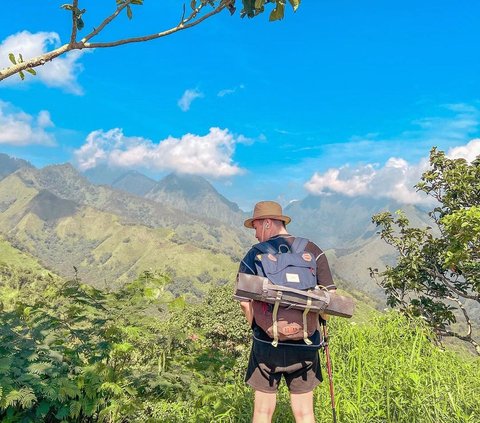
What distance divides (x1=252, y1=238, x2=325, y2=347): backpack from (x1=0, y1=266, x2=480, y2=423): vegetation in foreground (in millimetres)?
1569

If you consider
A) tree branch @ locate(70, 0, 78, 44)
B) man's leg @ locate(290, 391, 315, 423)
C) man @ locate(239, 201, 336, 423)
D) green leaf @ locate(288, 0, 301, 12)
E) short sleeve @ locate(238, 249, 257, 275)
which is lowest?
man's leg @ locate(290, 391, 315, 423)

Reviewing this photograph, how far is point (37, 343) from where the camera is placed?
4984 mm

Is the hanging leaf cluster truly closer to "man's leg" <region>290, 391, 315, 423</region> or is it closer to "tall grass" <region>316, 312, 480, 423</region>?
"man's leg" <region>290, 391, 315, 423</region>

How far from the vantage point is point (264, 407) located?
403cm

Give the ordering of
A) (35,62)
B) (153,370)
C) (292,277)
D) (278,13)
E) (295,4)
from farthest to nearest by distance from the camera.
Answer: (153,370) → (292,277) → (278,13) → (295,4) → (35,62)

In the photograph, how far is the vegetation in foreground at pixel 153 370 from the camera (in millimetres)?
4547

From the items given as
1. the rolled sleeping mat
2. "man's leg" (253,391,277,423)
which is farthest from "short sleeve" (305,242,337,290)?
"man's leg" (253,391,277,423)

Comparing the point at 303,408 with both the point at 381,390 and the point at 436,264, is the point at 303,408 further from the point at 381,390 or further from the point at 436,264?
the point at 436,264

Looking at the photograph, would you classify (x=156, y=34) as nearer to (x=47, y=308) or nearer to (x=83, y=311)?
(x=83, y=311)

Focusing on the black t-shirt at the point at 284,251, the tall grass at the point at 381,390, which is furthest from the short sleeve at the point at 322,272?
the tall grass at the point at 381,390

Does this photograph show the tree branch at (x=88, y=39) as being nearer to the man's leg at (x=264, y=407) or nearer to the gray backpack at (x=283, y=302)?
the gray backpack at (x=283, y=302)

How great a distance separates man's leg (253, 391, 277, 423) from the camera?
13.2 feet

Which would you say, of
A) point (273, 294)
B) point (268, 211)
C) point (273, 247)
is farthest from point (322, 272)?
point (268, 211)

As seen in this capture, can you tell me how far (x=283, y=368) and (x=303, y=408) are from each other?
1.64ft
